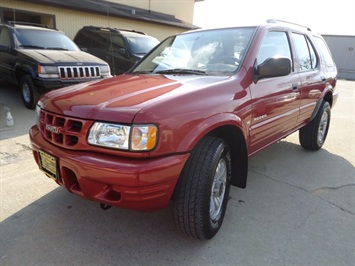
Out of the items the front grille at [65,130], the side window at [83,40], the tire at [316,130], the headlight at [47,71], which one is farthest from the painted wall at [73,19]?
the tire at [316,130]

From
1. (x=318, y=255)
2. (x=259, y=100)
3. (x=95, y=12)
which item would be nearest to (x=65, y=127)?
(x=259, y=100)

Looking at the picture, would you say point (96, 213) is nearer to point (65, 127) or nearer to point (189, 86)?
point (65, 127)

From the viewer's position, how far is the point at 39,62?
5590mm

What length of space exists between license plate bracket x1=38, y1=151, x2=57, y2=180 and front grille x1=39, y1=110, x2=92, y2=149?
0.37 feet

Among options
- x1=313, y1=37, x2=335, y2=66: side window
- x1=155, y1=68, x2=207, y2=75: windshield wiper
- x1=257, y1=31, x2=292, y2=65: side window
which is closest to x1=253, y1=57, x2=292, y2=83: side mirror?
x1=257, y1=31, x2=292, y2=65: side window

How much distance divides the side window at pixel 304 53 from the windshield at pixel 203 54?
1050 millimetres

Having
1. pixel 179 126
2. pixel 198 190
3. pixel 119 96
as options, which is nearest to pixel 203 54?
pixel 119 96

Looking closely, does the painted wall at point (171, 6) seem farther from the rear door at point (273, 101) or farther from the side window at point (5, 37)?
the rear door at point (273, 101)

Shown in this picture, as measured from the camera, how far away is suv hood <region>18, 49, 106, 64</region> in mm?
5730

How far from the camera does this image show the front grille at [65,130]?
6.34ft

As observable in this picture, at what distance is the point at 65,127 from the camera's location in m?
2.04

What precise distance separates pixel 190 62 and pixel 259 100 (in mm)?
773

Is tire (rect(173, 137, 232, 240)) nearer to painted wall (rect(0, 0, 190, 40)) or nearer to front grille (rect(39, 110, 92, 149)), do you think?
front grille (rect(39, 110, 92, 149))

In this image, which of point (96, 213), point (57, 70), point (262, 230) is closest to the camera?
point (262, 230)
